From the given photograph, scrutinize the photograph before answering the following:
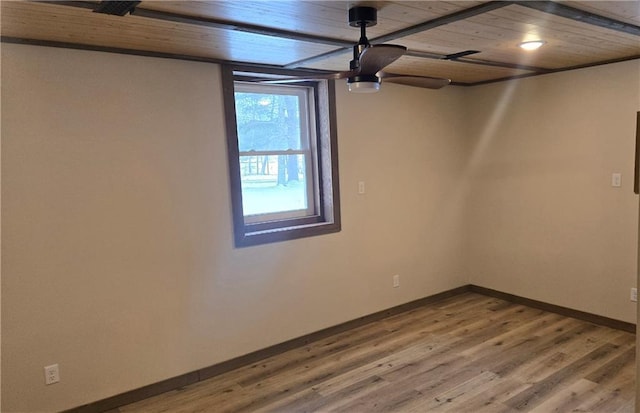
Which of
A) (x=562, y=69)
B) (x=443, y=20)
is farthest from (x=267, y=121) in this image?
(x=562, y=69)

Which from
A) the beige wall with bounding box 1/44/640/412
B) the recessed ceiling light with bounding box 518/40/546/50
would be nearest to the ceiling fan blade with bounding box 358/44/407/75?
the recessed ceiling light with bounding box 518/40/546/50

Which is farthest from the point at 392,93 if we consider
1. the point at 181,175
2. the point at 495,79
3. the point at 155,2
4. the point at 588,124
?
the point at 155,2

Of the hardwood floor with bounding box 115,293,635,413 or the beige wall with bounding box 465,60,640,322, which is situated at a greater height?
the beige wall with bounding box 465,60,640,322

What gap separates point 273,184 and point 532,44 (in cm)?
206

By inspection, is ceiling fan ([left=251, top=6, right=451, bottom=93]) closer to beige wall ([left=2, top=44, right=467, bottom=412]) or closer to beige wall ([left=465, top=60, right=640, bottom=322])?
beige wall ([left=2, top=44, right=467, bottom=412])

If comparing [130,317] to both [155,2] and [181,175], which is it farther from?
[155,2]

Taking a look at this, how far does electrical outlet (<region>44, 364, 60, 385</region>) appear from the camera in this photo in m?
2.69

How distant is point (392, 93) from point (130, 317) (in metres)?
2.85

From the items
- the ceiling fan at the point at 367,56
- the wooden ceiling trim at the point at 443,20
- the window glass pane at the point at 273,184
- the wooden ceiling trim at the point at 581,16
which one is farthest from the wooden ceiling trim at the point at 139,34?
the wooden ceiling trim at the point at 581,16

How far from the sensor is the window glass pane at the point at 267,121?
3.48 meters

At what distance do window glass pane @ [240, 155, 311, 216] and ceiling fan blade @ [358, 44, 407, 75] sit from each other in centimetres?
157

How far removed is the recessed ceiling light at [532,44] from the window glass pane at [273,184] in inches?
71.7

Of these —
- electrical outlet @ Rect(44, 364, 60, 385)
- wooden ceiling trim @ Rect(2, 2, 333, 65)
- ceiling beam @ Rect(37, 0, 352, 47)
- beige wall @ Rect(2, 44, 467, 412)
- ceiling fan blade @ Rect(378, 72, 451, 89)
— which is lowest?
electrical outlet @ Rect(44, 364, 60, 385)

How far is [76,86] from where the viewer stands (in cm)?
269
